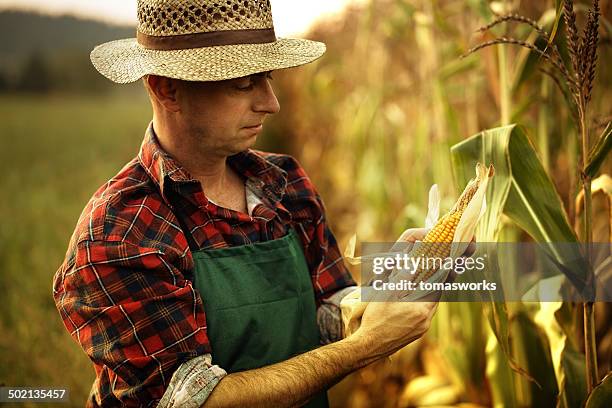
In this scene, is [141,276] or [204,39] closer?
[141,276]

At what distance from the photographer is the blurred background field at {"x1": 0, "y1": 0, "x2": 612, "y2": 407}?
1729 mm

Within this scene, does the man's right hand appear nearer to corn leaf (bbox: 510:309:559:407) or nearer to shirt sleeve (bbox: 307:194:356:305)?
shirt sleeve (bbox: 307:194:356:305)

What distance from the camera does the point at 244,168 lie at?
1439mm

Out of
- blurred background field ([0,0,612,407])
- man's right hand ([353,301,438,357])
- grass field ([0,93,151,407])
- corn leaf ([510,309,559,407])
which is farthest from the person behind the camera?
grass field ([0,93,151,407])

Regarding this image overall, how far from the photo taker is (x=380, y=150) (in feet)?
10.5

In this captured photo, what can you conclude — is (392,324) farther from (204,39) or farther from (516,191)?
(204,39)

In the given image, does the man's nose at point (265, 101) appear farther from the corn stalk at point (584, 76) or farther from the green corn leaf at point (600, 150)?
the green corn leaf at point (600, 150)

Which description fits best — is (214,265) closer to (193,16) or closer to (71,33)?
(193,16)

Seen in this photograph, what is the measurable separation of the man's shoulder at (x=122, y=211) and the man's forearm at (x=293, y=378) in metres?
0.30

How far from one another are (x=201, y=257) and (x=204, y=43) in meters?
0.39

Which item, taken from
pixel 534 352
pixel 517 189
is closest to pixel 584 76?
pixel 517 189

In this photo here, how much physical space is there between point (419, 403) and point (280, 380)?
111cm

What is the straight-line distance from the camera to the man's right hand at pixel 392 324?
1.18 metres

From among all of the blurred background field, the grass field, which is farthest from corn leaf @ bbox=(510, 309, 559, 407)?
the grass field
